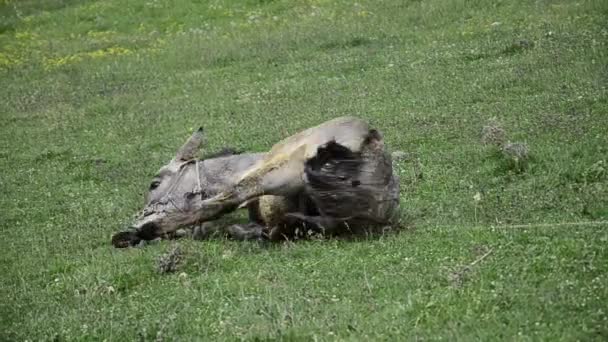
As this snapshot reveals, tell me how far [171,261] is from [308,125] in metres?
6.29

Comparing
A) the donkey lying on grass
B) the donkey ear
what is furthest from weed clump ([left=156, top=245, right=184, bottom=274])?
the donkey ear

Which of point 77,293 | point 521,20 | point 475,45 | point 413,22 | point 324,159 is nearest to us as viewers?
point 77,293

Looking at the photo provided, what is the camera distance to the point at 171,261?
27.4 feet

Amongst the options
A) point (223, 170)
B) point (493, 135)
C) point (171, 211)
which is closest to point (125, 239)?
point (171, 211)

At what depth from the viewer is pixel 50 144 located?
15.9 metres

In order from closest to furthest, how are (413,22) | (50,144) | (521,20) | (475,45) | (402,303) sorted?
(402,303) < (50,144) < (475,45) < (521,20) < (413,22)

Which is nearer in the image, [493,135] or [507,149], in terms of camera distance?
[507,149]

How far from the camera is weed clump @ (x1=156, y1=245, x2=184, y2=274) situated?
8.35m

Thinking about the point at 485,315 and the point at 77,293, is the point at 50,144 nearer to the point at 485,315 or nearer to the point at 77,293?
the point at 77,293

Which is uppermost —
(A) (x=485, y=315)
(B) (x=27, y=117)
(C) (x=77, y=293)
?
(A) (x=485, y=315)

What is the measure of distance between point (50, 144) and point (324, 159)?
847 centimetres

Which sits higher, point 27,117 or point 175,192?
point 175,192

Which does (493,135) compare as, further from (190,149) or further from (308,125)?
(190,149)

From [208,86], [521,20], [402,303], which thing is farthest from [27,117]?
[402,303]
